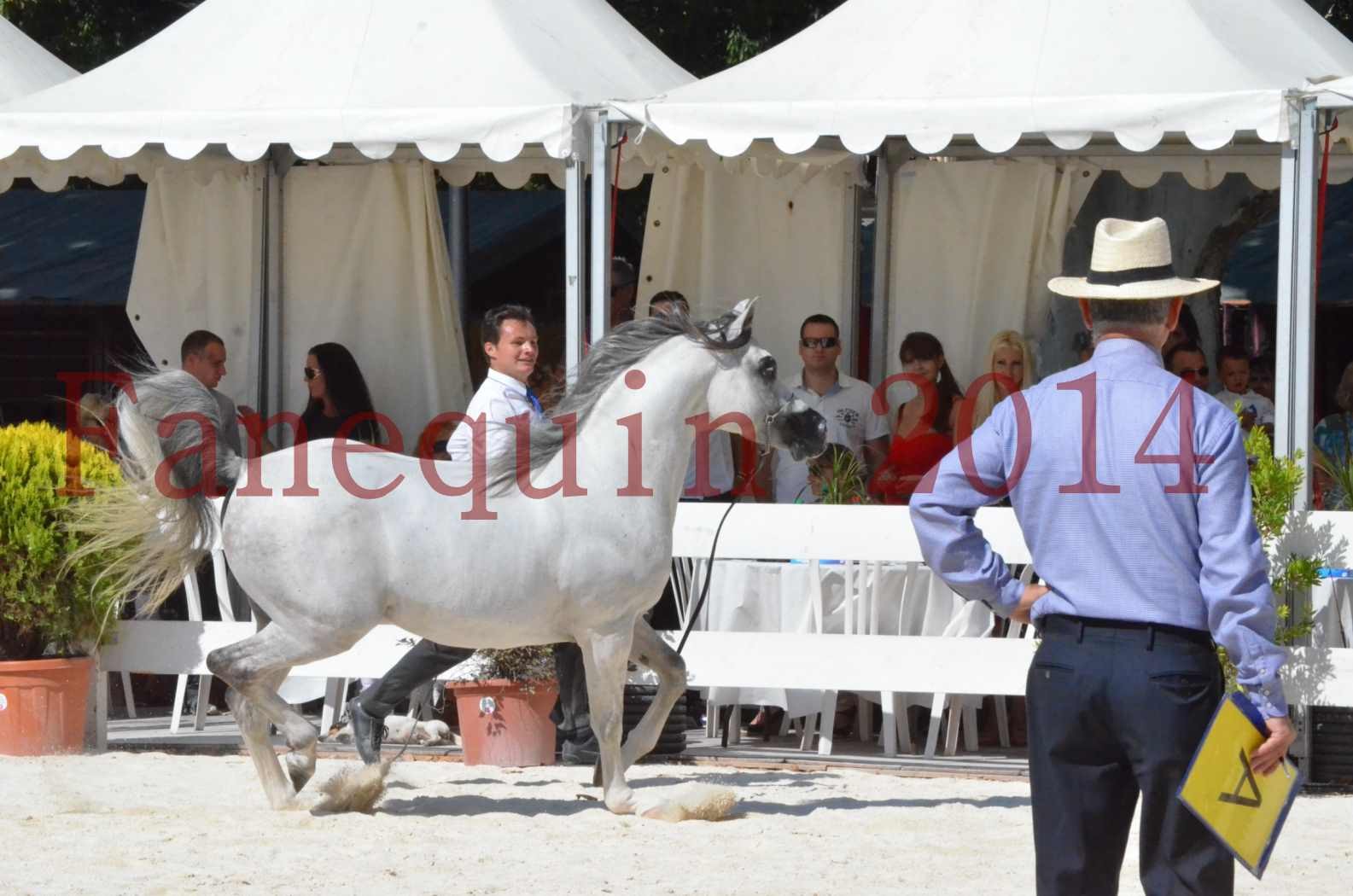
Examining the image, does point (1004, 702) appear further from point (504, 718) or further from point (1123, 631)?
point (1123, 631)

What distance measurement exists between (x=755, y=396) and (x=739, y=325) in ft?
0.78

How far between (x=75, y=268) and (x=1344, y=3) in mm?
9091

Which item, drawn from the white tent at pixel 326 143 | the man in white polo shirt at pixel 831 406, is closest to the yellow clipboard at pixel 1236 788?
the white tent at pixel 326 143

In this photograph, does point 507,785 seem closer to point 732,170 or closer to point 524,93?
point 524,93

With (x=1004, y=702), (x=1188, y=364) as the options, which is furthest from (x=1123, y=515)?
(x=1188, y=364)

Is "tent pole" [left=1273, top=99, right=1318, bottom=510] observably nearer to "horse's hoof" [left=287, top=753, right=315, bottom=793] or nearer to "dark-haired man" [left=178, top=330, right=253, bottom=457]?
"horse's hoof" [left=287, top=753, right=315, bottom=793]

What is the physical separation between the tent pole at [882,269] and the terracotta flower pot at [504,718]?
3.00m

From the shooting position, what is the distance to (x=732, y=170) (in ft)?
32.2

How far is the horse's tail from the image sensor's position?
6.30 metres

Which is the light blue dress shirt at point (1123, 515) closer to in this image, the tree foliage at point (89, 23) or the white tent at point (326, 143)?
the white tent at point (326, 143)

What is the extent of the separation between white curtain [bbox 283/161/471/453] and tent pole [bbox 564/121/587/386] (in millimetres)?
2216

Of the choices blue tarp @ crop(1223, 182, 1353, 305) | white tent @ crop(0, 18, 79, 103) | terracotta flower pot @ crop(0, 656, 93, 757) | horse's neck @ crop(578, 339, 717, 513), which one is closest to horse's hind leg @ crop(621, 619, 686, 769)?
horse's neck @ crop(578, 339, 717, 513)

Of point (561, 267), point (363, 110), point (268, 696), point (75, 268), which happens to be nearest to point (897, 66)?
point (363, 110)

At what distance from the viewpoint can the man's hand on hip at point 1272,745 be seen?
11.5 feet
